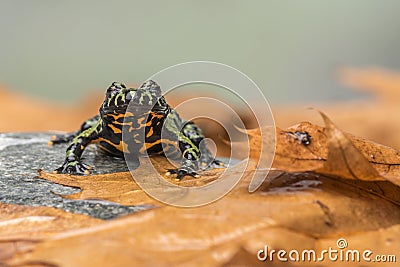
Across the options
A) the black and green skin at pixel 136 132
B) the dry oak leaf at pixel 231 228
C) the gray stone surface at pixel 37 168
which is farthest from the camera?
the black and green skin at pixel 136 132

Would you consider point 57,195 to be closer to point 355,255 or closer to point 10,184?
point 10,184


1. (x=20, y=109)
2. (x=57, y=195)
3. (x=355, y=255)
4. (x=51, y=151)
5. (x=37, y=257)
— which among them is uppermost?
(x=20, y=109)

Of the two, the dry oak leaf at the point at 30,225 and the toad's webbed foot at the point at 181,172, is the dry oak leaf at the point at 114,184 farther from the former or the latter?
the dry oak leaf at the point at 30,225

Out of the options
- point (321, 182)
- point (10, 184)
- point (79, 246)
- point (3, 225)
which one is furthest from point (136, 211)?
point (10, 184)

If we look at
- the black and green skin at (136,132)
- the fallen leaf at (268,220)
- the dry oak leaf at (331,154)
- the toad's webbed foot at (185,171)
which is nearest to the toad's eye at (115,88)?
the black and green skin at (136,132)

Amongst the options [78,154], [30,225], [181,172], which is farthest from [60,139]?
[30,225]

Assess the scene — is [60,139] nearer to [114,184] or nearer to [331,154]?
[114,184]

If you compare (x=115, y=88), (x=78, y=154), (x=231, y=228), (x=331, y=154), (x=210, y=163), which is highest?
(x=115, y=88)
